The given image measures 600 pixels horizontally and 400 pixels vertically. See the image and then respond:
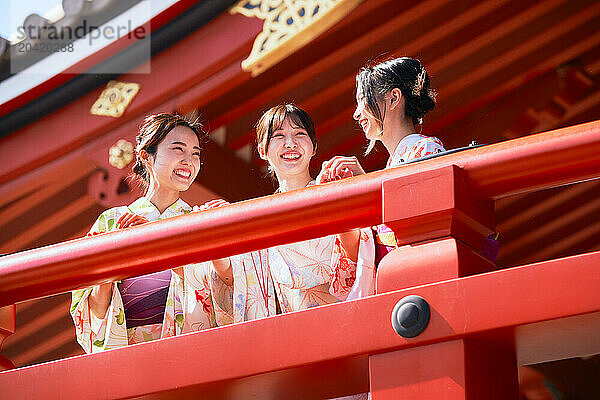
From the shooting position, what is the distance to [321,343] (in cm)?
169

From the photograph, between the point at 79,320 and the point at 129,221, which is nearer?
the point at 129,221

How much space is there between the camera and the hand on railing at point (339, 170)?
2.02 meters

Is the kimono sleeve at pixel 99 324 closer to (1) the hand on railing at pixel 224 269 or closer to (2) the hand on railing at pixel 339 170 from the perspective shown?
(1) the hand on railing at pixel 224 269

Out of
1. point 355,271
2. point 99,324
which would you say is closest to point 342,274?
point 355,271

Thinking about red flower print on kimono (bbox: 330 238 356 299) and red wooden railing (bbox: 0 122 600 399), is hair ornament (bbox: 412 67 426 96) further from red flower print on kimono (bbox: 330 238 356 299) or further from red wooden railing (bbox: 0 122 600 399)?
red wooden railing (bbox: 0 122 600 399)

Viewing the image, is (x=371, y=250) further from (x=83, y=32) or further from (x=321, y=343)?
(x=83, y=32)

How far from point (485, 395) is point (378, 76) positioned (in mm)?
1022

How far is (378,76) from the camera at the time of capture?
2396 mm

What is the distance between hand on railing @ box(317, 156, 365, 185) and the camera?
2.02m

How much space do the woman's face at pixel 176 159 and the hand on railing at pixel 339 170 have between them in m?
0.66

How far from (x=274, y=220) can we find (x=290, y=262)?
17.5 inches

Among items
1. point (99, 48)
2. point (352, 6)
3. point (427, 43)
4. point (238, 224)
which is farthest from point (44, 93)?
point (238, 224)

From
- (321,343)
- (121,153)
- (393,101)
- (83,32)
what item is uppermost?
(83,32)

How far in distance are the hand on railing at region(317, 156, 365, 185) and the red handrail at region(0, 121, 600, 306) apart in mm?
186
